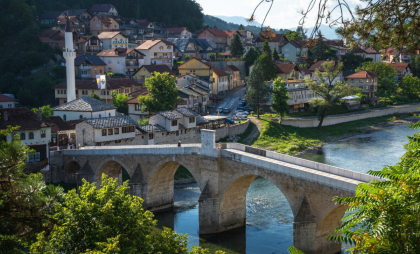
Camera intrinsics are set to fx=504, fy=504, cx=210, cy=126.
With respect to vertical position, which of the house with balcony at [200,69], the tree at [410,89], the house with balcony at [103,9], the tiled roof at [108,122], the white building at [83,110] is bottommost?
the tiled roof at [108,122]

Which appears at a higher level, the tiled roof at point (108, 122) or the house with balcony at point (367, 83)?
the house with balcony at point (367, 83)

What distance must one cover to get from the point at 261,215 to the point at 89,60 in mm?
52395

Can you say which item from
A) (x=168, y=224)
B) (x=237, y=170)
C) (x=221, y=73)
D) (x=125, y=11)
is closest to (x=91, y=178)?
(x=168, y=224)

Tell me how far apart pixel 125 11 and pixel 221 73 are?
46.5 meters

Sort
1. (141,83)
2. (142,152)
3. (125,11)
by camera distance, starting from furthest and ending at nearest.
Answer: (125,11) < (141,83) < (142,152)

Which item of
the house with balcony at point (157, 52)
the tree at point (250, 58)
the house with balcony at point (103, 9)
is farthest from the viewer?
the house with balcony at point (103, 9)

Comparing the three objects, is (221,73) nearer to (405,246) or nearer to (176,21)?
(176,21)

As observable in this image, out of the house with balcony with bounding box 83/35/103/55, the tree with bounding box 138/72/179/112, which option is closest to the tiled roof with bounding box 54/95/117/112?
the tree with bounding box 138/72/179/112

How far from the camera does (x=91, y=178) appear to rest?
42500 mm

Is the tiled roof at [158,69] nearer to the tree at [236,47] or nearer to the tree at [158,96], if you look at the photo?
the tree at [236,47]

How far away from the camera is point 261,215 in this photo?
36.1m

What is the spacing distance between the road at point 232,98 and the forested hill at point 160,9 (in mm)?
43027

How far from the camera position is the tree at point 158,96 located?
5806 centimetres

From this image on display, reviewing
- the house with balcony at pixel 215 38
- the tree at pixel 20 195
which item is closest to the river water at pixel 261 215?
the tree at pixel 20 195
